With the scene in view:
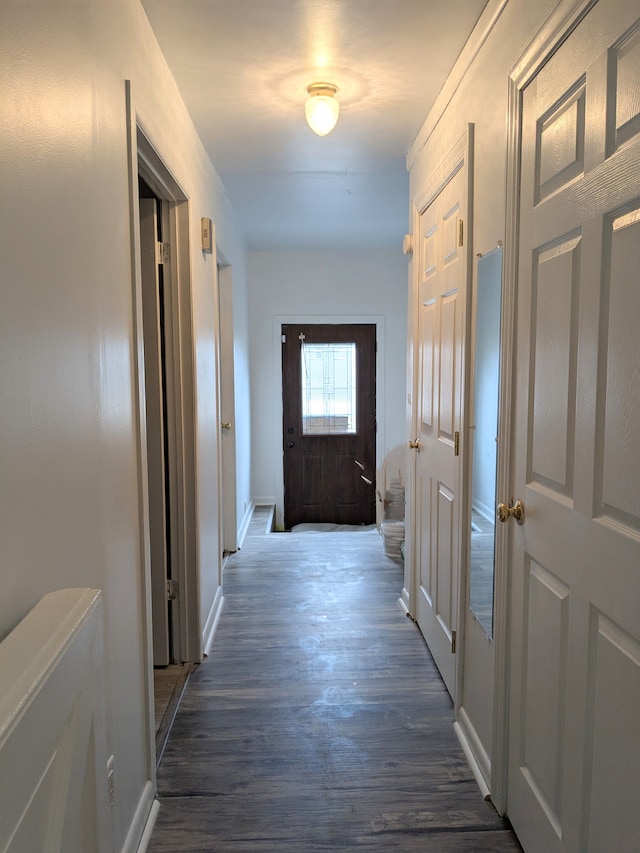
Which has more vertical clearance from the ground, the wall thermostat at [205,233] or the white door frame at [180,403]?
the wall thermostat at [205,233]

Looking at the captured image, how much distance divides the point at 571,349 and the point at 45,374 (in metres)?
1.09

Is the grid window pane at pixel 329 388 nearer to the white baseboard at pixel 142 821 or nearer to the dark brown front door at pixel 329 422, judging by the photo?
the dark brown front door at pixel 329 422

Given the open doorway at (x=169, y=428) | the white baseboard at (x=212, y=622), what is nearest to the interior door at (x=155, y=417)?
the open doorway at (x=169, y=428)

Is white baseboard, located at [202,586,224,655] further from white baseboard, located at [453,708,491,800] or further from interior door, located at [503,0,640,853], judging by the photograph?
interior door, located at [503,0,640,853]

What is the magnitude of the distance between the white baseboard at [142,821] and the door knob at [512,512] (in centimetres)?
132

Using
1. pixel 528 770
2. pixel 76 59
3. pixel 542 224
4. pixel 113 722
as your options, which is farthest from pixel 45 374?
pixel 528 770

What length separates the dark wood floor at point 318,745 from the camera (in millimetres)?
1762

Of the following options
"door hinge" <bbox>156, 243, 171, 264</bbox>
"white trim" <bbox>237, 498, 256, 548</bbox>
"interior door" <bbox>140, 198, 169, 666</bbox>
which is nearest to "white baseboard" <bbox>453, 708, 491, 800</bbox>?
"interior door" <bbox>140, 198, 169, 666</bbox>

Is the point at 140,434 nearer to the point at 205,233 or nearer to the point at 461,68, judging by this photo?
the point at 205,233

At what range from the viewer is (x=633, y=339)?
108 centimetres

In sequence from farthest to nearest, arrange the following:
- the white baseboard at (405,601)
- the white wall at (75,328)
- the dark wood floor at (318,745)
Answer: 1. the white baseboard at (405,601)
2. the dark wood floor at (318,745)
3. the white wall at (75,328)

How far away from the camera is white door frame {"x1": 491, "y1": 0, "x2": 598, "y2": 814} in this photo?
5.38 ft

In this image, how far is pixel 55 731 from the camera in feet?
2.84

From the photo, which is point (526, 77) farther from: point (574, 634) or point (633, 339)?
point (574, 634)
